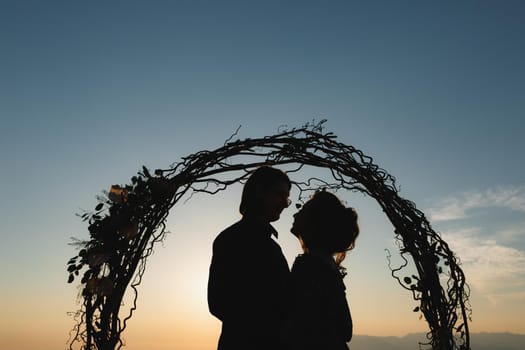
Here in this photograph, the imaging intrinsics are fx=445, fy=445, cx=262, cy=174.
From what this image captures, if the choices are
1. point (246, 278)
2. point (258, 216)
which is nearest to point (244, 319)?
point (246, 278)

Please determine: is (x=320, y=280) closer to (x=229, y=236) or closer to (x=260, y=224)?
(x=260, y=224)

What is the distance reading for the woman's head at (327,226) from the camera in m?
2.74

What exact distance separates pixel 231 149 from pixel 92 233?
1345 mm

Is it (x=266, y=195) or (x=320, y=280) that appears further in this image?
(x=266, y=195)

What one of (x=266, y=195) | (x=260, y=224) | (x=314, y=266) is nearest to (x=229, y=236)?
(x=260, y=224)

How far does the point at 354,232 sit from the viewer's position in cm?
280

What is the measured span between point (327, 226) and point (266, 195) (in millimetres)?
422

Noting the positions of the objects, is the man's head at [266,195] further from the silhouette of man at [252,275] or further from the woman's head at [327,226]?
the woman's head at [327,226]

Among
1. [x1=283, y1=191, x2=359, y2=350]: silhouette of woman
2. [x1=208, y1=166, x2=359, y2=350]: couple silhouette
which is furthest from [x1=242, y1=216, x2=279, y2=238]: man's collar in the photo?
[x1=283, y1=191, x2=359, y2=350]: silhouette of woman

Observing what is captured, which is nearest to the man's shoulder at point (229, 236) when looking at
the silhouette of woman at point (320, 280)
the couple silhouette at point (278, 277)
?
the couple silhouette at point (278, 277)

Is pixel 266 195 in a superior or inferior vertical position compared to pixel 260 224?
superior

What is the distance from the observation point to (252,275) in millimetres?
2551

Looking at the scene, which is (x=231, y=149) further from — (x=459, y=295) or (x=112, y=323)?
(x=459, y=295)

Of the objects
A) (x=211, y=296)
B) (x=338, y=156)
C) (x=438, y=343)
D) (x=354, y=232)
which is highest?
(x=338, y=156)
